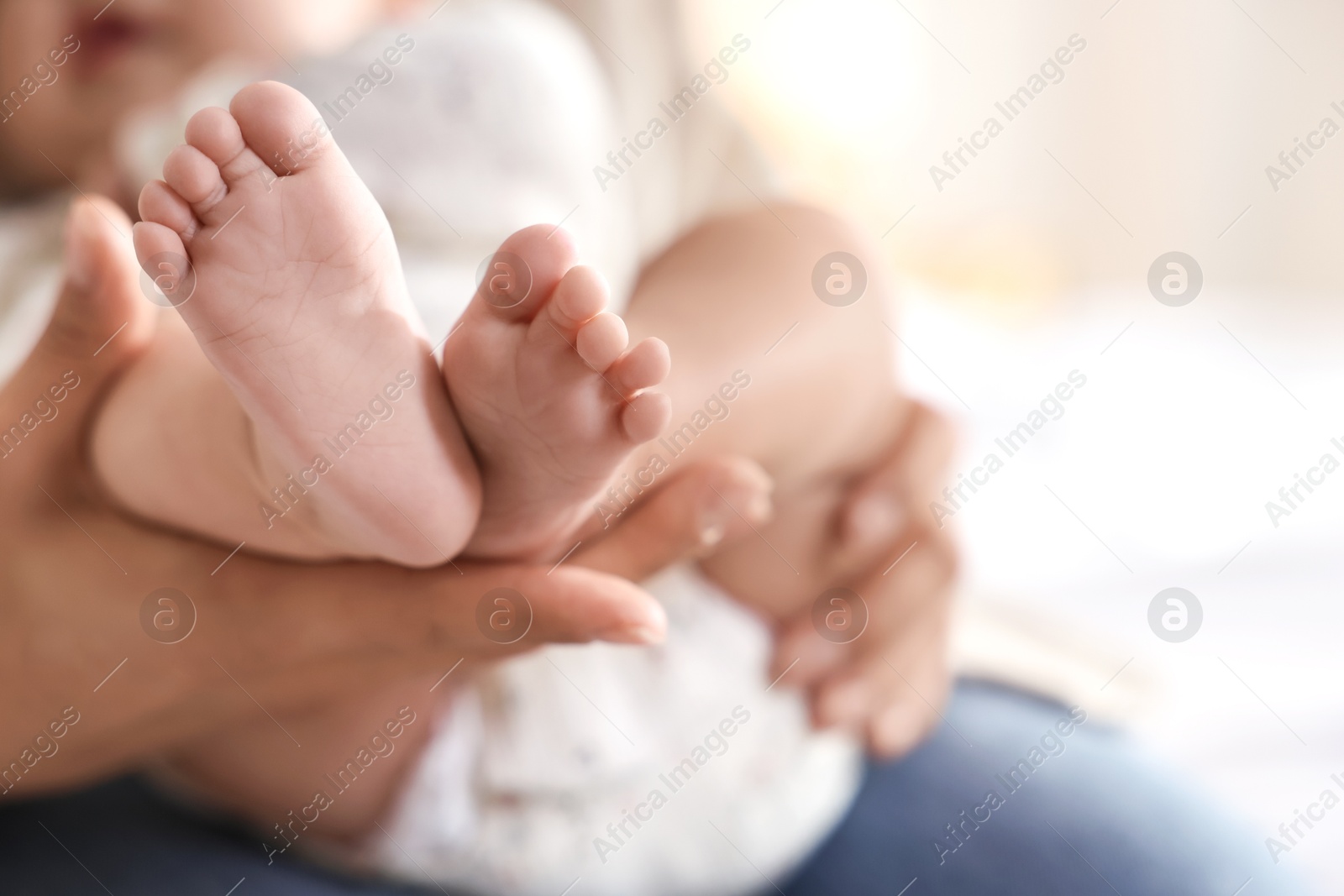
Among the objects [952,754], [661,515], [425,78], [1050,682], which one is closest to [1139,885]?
[952,754]

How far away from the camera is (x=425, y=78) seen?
737 millimetres

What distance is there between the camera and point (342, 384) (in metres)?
0.40

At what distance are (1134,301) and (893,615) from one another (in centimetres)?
207

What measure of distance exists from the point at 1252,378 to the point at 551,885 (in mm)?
1382

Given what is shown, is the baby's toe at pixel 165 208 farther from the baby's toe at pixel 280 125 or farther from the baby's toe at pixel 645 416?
the baby's toe at pixel 645 416

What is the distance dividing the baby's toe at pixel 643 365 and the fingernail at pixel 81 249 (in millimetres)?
295
